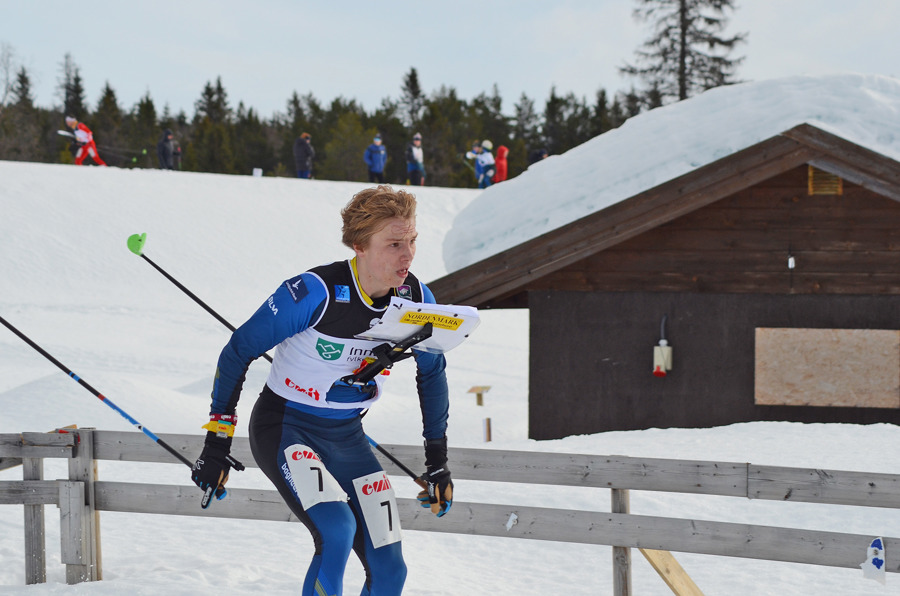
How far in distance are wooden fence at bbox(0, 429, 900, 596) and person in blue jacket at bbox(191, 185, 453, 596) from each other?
1.39 m

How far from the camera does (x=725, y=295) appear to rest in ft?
36.6

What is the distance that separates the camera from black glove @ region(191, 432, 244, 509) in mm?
3348

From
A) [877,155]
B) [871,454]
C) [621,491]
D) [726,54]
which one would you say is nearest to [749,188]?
[877,155]

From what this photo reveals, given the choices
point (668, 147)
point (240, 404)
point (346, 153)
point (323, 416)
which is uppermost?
point (346, 153)

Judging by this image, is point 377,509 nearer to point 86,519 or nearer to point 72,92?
point 86,519

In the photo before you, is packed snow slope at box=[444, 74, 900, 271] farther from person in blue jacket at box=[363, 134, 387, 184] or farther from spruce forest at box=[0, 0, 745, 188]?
spruce forest at box=[0, 0, 745, 188]

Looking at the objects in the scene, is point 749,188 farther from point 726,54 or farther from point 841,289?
point 726,54

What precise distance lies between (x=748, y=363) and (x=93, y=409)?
8421mm

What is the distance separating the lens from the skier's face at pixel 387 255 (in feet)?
11.3

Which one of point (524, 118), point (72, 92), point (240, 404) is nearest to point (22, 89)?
point (72, 92)

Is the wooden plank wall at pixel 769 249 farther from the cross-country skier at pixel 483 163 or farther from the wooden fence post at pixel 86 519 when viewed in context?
the cross-country skier at pixel 483 163

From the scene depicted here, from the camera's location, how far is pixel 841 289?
10.9 metres

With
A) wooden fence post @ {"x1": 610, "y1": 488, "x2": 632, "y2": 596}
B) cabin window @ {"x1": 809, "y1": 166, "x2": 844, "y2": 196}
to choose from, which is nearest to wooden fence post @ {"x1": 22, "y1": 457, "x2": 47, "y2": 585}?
wooden fence post @ {"x1": 610, "y1": 488, "x2": 632, "y2": 596}

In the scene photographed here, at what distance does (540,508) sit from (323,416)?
171 cm
